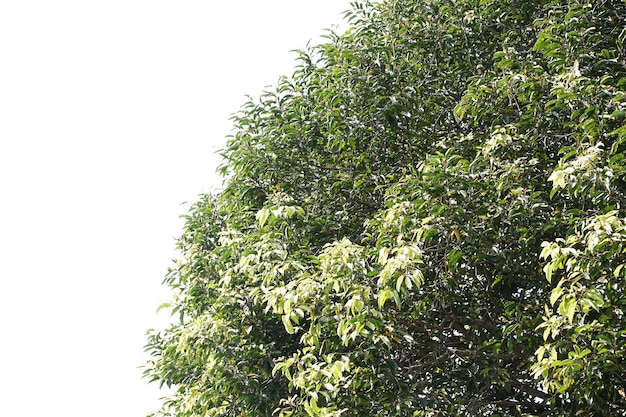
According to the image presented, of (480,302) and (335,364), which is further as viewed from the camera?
(480,302)

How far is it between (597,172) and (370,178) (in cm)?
206

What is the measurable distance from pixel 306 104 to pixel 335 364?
2339 millimetres

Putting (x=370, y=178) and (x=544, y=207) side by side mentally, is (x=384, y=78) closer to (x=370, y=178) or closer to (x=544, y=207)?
(x=370, y=178)

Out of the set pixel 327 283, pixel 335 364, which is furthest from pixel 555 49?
pixel 335 364

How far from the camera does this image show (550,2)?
5.52 m

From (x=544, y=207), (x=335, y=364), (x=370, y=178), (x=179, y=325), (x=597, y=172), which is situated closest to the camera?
(x=597, y=172)

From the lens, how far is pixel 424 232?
4387 mm

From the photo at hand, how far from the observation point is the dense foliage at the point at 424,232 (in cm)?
421

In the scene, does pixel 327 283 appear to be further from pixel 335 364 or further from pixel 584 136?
pixel 584 136

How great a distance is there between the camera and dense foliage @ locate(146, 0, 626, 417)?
4207mm

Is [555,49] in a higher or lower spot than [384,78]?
lower

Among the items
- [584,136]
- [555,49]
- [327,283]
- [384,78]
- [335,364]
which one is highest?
[384,78]

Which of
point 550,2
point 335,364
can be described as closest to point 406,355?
point 335,364

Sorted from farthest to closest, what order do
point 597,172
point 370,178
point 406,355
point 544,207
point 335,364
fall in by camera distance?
1. point 370,178
2. point 406,355
3. point 544,207
4. point 335,364
5. point 597,172
